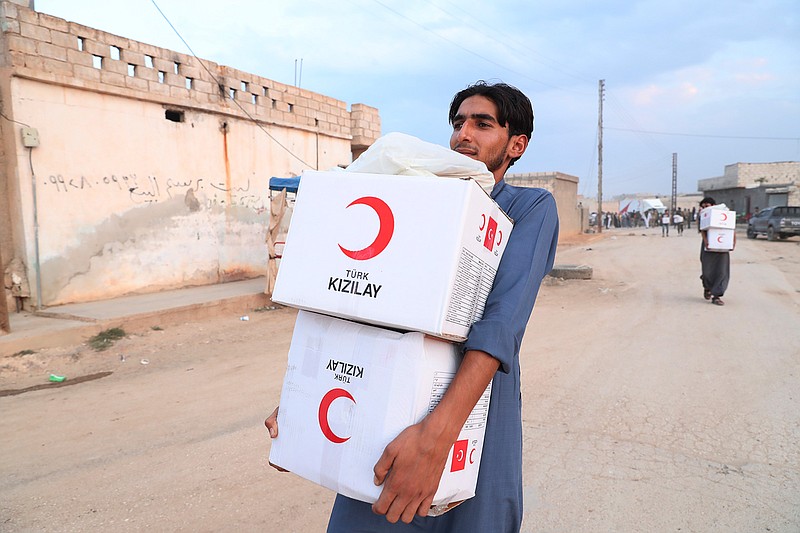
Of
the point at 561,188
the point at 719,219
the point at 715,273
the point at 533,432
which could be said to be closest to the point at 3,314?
the point at 533,432

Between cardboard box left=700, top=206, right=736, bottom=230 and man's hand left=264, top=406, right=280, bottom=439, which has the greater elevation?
cardboard box left=700, top=206, right=736, bottom=230

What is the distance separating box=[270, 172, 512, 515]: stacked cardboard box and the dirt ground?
1568mm

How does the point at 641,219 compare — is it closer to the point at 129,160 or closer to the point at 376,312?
the point at 129,160

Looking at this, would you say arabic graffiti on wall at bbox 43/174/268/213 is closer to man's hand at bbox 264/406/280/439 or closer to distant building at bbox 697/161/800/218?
man's hand at bbox 264/406/280/439

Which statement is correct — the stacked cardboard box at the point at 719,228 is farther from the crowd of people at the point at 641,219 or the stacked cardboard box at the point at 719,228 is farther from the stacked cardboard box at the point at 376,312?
the crowd of people at the point at 641,219

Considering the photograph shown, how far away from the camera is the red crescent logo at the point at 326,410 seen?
110 centimetres

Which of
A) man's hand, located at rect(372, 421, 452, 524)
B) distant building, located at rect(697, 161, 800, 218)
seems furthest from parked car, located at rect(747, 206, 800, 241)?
man's hand, located at rect(372, 421, 452, 524)

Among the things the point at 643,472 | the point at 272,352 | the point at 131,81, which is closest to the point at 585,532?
the point at 643,472

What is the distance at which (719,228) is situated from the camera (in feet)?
27.5

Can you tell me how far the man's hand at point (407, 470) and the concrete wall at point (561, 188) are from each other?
21.7 m

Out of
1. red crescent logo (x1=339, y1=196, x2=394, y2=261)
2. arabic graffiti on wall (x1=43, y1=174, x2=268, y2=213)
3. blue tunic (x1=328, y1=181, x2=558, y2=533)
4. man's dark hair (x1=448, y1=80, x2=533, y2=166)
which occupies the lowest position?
blue tunic (x1=328, y1=181, x2=558, y2=533)

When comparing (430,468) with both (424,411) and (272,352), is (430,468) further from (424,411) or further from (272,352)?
(272,352)

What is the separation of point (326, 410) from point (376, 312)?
0.24 metres

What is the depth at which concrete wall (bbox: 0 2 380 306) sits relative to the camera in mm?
7133
